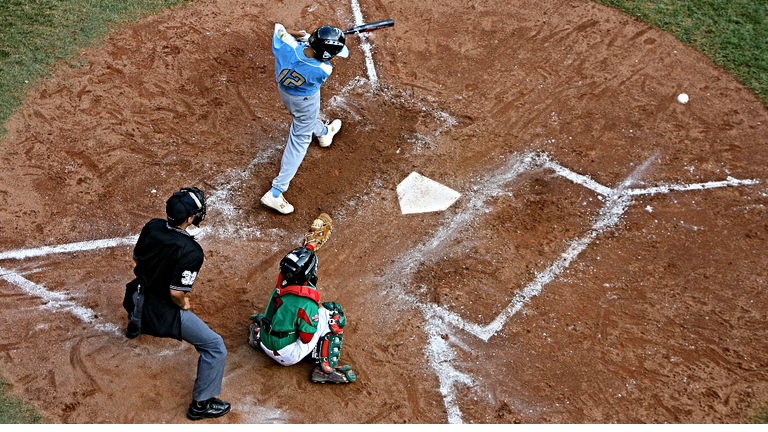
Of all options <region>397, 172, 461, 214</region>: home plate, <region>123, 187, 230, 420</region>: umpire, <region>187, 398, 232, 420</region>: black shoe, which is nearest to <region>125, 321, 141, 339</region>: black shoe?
<region>123, 187, 230, 420</region>: umpire

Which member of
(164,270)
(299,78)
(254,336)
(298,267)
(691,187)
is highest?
(299,78)

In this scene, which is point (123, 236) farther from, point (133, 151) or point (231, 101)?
point (231, 101)

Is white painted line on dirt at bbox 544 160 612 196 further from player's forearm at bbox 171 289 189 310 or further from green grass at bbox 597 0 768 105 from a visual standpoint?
player's forearm at bbox 171 289 189 310

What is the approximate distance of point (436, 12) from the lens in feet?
30.8

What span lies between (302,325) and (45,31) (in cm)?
686

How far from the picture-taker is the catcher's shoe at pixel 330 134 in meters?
7.29

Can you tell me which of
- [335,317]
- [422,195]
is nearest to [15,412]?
[335,317]

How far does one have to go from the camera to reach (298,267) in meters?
4.73

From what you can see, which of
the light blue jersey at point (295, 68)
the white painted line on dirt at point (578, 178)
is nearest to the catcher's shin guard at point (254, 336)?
the light blue jersey at point (295, 68)

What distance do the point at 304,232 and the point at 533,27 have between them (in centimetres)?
500

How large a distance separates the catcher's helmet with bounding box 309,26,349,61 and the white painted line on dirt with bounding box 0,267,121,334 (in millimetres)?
3247

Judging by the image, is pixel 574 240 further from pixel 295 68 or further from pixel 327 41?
pixel 295 68

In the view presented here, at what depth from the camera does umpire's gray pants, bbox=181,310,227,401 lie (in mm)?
4719

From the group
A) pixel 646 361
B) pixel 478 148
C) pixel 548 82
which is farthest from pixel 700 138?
pixel 646 361
